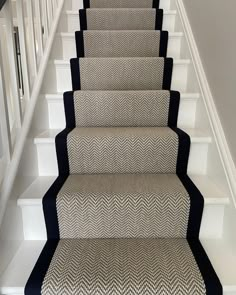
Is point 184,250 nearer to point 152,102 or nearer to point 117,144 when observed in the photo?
point 117,144

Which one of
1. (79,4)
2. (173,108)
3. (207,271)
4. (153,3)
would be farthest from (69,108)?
(153,3)

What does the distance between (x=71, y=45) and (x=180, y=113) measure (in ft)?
3.02

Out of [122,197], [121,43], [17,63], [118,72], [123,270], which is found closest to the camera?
[123,270]

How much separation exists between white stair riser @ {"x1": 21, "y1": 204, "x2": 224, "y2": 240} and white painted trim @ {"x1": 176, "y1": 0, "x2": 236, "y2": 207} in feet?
0.35

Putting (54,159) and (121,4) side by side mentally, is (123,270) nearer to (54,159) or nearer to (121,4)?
(54,159)

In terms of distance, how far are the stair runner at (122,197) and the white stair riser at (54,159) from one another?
41 mm

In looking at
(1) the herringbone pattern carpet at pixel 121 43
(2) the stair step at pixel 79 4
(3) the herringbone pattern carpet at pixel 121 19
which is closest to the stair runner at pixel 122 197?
(1) the herringbone pattern carpet at pixel 121 43

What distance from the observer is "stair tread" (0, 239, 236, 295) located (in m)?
0.86

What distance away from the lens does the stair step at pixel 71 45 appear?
6.30 feet

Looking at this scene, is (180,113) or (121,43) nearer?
(180,113)

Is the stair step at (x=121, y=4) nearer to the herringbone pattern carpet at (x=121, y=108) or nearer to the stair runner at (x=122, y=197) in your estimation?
the stair runner at (x=122, y=197)

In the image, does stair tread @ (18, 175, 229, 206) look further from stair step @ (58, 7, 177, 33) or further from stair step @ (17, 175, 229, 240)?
stair step @ (58, 7, 177, 33)

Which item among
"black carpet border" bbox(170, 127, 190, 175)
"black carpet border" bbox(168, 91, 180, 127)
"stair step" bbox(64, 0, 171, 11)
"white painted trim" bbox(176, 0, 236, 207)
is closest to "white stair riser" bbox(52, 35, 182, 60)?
"white painted trim" bbox(176, 0, 236, 207)

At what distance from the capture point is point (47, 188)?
46.1 inches
